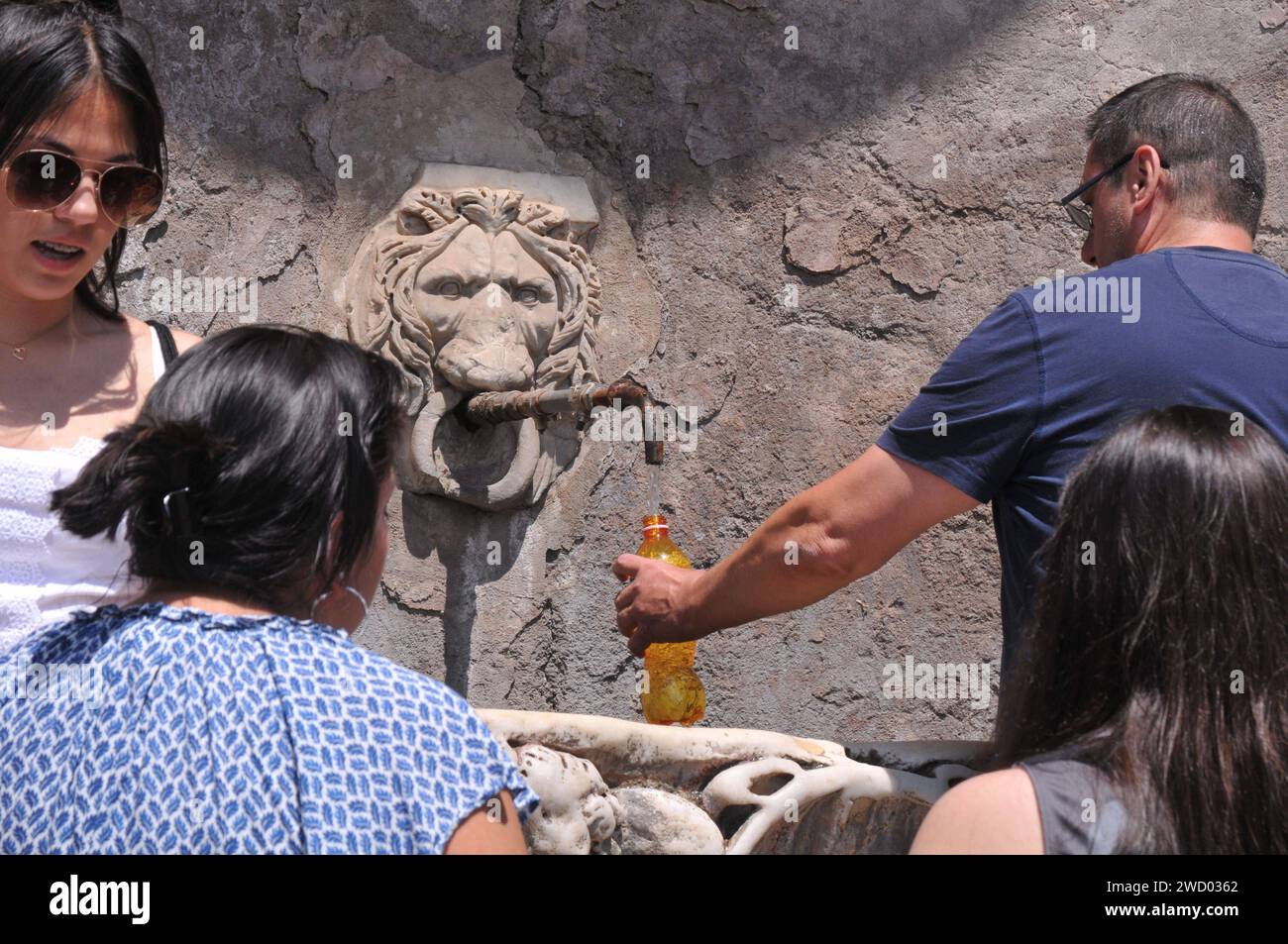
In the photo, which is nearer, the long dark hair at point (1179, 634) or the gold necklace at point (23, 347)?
the long dark hair at point (1179, 634)

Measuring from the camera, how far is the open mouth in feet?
5.99

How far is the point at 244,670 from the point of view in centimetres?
122

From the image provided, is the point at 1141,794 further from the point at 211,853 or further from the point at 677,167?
the point at 677,167

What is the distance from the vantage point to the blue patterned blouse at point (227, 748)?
3.86 feet

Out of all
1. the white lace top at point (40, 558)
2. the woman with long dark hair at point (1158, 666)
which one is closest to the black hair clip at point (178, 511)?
the white lace top at point (40, 558)

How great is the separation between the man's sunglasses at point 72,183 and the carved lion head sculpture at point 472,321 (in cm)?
101

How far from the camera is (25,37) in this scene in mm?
1828

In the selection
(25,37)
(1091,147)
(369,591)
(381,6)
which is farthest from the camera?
(381,6)

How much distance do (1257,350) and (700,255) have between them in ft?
4.72

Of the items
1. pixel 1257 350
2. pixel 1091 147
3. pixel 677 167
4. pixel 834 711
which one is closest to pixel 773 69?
pixel 677 167

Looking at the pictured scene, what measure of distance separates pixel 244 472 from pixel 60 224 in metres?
0.72

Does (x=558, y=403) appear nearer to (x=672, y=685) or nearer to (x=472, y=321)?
(x=472, y=321)

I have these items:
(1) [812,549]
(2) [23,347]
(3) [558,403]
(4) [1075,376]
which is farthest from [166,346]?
(4) [1075,376]

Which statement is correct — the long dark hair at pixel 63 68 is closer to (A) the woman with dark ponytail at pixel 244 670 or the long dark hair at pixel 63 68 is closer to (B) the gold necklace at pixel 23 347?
(B) the gold necklace at pixel 23 347
